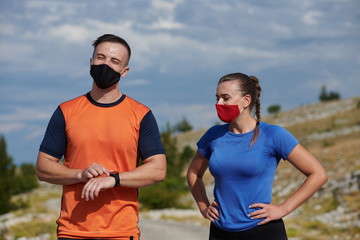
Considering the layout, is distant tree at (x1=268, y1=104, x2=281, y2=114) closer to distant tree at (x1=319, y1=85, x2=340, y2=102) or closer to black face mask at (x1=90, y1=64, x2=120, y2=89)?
distant tree at (x1=319, y1=85, x2=340, y2=102)

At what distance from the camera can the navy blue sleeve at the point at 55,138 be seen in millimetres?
4617

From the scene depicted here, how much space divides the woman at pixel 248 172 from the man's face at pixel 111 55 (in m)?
0.83

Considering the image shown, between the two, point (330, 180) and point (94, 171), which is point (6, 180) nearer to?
point (330, 180)

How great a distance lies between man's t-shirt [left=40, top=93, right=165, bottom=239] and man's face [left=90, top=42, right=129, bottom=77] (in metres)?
0.30

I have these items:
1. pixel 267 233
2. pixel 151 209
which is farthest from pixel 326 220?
pixel 267 233

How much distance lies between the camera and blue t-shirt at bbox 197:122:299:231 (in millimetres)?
4637

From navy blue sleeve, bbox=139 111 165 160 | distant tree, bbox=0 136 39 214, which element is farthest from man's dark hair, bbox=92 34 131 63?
distant tree, bbox=0 136 39 214

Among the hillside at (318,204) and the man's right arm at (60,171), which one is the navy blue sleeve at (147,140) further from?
the hillside at (318,204)

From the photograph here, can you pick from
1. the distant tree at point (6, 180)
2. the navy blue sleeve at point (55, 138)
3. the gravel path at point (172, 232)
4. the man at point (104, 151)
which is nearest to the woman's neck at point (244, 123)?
the man at point (104, 151)

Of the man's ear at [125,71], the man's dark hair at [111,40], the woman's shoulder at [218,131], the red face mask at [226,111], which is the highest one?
the man's dark hair at [111,40]

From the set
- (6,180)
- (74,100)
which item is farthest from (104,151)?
(6,180)

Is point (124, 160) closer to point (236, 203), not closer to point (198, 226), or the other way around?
point (236, 203)

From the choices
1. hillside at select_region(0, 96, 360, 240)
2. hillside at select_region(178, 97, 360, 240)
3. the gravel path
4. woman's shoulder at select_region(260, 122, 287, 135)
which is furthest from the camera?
hillside at select_region(0, 96, 360, 240)

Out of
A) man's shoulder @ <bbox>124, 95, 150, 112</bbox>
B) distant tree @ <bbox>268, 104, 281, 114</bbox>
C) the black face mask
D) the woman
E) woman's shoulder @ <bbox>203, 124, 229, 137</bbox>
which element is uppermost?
distant tree @ <bbox>268, 104, 281, 114</bbox>
